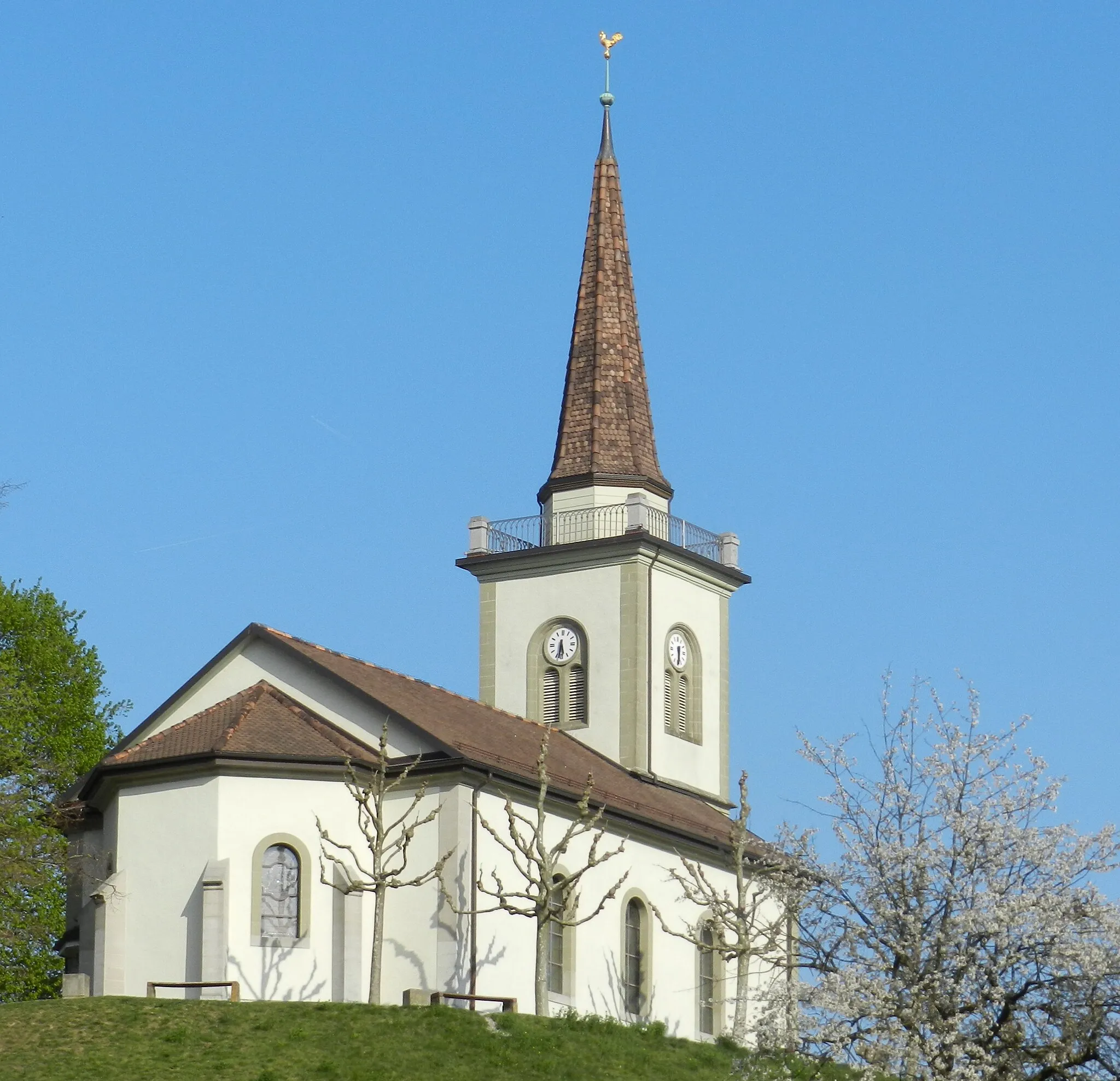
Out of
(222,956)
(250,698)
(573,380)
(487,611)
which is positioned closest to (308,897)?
(222,956)

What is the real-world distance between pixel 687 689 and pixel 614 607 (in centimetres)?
306

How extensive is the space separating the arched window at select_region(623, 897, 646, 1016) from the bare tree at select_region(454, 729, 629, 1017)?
47.1 inches

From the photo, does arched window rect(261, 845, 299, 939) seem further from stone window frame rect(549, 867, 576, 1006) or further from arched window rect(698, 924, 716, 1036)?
arched window rect(698, 924, 716, 1036)

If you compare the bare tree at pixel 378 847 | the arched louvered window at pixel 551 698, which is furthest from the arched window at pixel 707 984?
the bare tree at pixel 378 847

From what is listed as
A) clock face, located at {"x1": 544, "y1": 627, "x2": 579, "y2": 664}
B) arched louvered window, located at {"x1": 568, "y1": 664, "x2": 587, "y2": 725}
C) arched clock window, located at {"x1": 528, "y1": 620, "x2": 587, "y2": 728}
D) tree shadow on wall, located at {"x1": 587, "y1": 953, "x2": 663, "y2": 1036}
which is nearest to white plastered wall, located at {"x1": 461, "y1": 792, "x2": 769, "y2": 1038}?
tree shadow on wall, located at {"x1": 587, "y1": 953, "x2": 663, "y2": 1036}

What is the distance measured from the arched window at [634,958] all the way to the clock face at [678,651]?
9.29 metres

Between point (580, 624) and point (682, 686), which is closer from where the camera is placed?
point (580, 624)

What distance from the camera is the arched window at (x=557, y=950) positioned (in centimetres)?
4797

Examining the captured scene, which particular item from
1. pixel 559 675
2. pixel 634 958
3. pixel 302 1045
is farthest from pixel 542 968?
pixel 559 675

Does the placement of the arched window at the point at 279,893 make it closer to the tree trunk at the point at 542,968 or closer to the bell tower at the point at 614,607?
the tree trunk at the point at 542,968

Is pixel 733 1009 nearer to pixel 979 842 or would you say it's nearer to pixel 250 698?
pixel 250 698

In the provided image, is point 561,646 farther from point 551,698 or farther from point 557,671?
point 551,698

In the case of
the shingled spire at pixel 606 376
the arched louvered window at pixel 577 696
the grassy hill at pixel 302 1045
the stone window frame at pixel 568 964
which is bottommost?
the grassy hill at pixel 302 1045

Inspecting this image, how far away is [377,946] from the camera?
143ft
